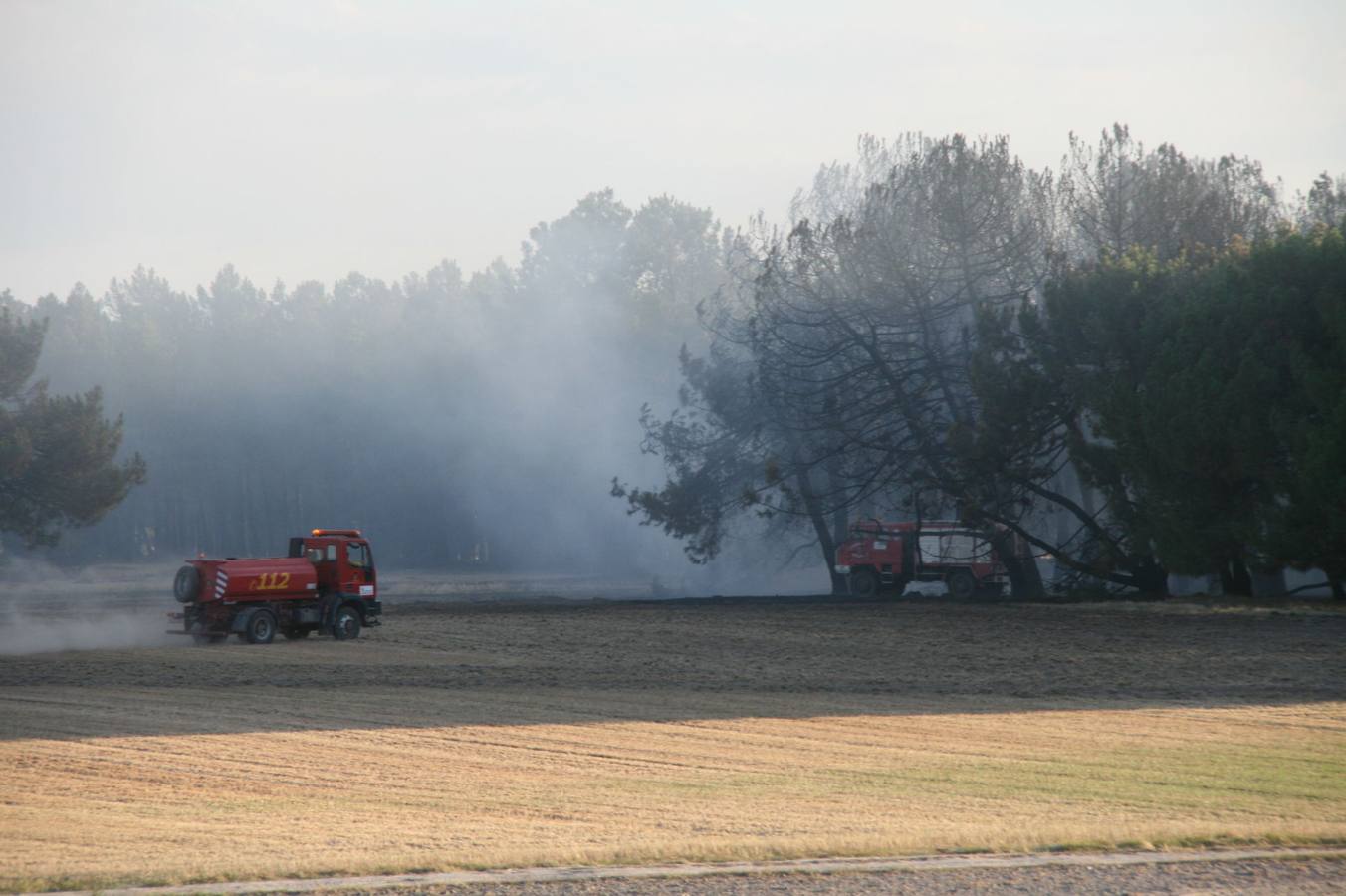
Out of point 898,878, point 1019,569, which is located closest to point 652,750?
point 898,878

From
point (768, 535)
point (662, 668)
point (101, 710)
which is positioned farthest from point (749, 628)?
point (768, 535)

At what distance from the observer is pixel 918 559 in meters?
44.8

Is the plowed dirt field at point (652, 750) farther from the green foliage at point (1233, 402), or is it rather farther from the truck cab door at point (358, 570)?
the green foliage at point (1233, 402)

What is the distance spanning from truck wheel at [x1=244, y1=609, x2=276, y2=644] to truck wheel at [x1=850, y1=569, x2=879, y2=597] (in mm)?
20653

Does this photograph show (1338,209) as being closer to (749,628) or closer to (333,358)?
(749,628)

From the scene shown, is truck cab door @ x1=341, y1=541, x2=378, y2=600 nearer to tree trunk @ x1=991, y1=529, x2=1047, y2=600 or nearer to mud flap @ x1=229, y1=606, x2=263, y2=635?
mud flap @ x1=229, y1=606, x2=263, y2=635

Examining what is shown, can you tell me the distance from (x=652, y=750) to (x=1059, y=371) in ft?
85.6

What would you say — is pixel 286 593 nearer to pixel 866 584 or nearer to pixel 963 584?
pixel 866 584

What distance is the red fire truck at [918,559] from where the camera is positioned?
144ft

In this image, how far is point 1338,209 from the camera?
61250 millimetres

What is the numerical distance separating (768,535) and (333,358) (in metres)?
50.0

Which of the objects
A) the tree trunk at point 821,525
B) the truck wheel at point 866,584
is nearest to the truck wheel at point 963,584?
the truck wheel at point 866,584

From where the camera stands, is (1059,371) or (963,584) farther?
(963,584)

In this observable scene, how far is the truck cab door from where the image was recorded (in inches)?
1276
